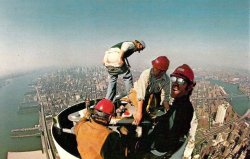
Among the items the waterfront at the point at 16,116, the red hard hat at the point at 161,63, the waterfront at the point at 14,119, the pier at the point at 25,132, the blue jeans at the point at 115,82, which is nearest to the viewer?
the red hard hat at the point at 161,63

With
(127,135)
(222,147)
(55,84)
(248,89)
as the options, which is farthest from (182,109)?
(248,89)

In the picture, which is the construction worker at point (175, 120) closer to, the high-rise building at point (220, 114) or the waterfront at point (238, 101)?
the high-rise building at point (220, 114)

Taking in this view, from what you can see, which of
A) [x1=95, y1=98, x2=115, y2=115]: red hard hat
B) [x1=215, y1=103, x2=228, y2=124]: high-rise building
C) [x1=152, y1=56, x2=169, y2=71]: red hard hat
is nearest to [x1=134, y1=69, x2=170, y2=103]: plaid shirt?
[x1=152, y1=56, x2=169, y2=71]: red hard hat

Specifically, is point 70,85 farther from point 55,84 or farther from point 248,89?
point 248,89

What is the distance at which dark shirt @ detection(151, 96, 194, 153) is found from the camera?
2.56 meters

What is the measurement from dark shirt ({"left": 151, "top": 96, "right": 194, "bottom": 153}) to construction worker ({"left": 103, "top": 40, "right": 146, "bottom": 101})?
1.10 m

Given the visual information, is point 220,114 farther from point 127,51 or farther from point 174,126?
point 174,126

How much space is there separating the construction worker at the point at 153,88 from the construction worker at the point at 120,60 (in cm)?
30

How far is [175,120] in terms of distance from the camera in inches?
103

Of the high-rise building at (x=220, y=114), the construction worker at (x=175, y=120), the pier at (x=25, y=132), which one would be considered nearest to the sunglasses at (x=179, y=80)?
the construction worker at (x=175, y=120)

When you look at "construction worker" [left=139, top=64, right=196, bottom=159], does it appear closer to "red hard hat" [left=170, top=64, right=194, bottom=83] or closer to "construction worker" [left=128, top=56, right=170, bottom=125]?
"red hard hat" [left=170, top=64, right=194, bottom=83]

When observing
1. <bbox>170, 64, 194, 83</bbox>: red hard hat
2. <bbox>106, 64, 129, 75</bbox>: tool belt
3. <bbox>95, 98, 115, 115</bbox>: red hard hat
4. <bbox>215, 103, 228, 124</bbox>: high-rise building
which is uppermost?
<bbox>170, 64, 194, 83</bbox>: red hard hat

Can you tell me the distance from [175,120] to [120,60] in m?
1.33

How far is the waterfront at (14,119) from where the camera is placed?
4237 centimetres
